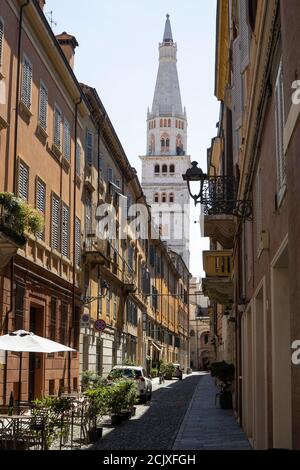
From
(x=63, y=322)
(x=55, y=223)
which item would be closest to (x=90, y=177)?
(x=55, y=223)

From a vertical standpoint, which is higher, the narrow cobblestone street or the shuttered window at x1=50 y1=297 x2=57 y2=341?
the shuttered window at x1=50 y1=297 x2=57 y2=341

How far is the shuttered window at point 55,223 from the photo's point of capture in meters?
25.6

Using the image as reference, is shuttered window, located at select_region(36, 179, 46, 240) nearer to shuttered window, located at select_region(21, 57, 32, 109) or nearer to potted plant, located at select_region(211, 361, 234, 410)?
shuttered window, located at select_region(21, 57, 32, 109)

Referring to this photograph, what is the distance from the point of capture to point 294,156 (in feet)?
23.1

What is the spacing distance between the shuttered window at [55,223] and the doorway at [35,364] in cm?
242

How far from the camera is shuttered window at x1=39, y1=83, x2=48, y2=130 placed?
24.0 m

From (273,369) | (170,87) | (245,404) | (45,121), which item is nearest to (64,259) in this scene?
(45,121)

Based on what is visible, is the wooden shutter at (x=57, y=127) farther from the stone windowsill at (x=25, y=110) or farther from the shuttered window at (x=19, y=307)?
the shuttered window at (x=19, y=307)

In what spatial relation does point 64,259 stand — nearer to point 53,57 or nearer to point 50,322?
point 50,322

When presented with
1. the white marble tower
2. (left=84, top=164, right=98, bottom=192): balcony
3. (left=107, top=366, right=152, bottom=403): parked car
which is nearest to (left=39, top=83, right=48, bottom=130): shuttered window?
(left=84, top=164, right=98, bottom=192): balcony

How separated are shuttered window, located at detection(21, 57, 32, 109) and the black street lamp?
6.99 m

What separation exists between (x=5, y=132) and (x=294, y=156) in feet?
47.2

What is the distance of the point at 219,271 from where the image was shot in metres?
27.0

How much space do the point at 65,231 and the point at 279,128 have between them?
1905 cm
